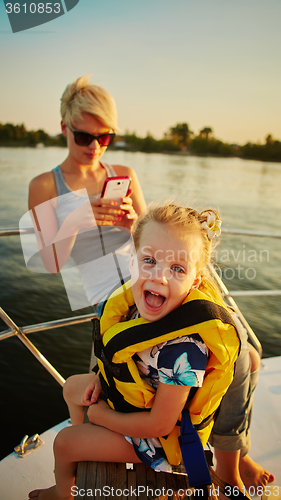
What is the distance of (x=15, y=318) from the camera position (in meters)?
6.80

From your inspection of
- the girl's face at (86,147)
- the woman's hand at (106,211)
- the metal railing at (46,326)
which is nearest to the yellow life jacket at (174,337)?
the metal railing at (46,326)

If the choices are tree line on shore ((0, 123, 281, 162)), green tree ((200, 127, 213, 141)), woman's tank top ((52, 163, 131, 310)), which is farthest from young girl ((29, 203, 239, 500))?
green tree ((200, 127, 213, 141))

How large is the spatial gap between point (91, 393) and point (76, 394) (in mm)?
91

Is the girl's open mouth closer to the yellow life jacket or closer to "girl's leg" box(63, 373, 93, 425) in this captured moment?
the yellow life jacket

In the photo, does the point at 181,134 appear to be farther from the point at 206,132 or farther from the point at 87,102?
the point at 87,102

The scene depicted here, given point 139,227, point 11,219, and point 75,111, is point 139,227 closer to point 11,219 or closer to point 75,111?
point 75,111

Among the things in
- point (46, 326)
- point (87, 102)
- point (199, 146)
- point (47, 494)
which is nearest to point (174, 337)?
point (47, 494)

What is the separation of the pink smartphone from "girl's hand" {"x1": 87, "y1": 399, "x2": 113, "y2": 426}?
38.2 inches

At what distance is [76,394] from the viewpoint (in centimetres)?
125

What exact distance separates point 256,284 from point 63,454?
906 centimetres

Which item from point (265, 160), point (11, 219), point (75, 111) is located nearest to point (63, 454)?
point (75, 111)

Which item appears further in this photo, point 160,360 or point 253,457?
point 253,457

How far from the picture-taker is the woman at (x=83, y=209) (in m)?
1.67

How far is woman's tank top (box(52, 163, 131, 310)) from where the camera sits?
5.54 ft
